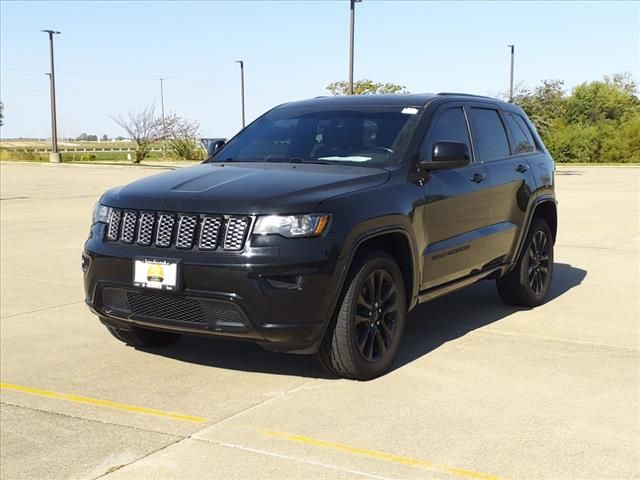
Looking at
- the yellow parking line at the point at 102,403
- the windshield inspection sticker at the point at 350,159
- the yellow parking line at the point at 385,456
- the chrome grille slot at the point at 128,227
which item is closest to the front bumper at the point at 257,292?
the chrome grille slot at the point at 128,227

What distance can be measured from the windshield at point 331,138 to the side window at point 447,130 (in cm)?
16

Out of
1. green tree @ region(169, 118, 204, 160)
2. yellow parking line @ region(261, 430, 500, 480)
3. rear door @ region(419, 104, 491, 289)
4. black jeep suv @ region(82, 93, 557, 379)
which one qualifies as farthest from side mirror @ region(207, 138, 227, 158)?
green tree @ region(169, 118, 204, 160)

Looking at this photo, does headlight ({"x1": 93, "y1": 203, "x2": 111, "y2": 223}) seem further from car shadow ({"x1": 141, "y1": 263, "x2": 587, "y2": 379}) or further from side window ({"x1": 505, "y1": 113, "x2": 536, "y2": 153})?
side window ({"x1": 505, "y1": 113, "x2": 536, "y2": 153})

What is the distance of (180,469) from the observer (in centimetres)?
390

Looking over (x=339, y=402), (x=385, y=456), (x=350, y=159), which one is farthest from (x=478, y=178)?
(x=385, y=456)

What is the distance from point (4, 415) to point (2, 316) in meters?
2.65

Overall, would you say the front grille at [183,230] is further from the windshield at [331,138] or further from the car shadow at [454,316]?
the car shadow at [454,316]

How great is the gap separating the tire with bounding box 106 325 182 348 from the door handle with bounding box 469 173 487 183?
7.99ft

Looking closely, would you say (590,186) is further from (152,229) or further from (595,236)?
(152,229)

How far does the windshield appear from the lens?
19.1 feet

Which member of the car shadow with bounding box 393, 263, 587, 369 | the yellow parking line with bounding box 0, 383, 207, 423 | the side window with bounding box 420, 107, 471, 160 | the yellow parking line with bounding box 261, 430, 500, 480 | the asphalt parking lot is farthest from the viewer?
the car shadow with bounding box 393, 263, 587, 369

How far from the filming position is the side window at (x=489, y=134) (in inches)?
267

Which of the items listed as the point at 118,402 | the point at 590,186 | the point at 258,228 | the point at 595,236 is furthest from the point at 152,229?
the point at 590,186

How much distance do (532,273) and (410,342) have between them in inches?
70.5
